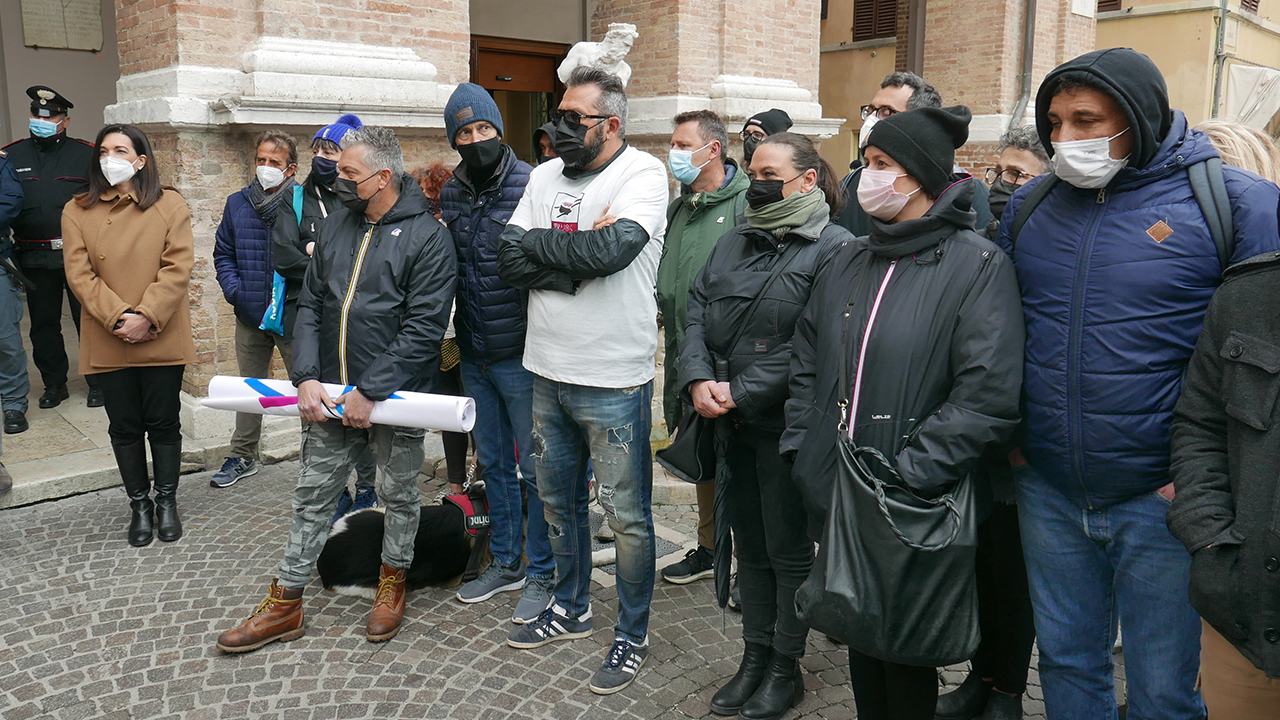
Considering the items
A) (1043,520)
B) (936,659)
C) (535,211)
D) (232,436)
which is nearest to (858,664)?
(936,659)

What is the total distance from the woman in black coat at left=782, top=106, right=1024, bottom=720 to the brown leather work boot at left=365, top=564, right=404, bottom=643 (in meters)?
2.05

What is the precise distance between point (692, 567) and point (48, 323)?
534 cm

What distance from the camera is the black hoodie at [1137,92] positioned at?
2.33 meters

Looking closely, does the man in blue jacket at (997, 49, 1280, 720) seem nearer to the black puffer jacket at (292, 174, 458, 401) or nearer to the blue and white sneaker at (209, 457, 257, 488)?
the black puffer jacket at (292, 174, 458, 401)

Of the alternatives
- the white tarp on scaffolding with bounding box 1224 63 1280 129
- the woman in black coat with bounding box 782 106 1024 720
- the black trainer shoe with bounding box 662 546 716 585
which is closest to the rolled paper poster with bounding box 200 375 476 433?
the black trainer shoe with bounding box 662 546 716 585

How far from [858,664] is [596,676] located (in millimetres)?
1172

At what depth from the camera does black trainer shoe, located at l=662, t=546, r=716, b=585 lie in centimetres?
466

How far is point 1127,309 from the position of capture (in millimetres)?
2355

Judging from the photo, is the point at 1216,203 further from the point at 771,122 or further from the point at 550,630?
the point at 771,122

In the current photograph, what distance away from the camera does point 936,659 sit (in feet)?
8.38

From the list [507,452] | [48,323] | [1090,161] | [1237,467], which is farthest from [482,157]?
[48,323]

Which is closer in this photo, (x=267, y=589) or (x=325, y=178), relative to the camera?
(x=267, y=589)

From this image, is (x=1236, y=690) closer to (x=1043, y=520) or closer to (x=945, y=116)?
(x=1043, y=520)

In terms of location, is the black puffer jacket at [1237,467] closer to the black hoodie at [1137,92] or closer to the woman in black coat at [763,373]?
the black hoodie at [1137,92]
